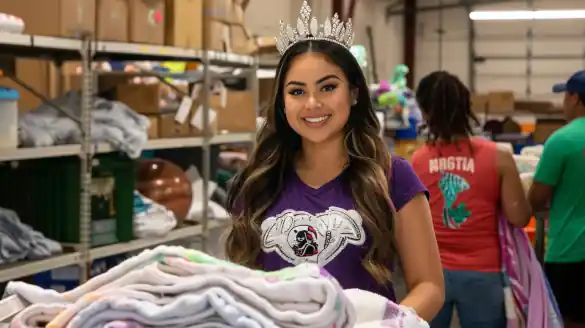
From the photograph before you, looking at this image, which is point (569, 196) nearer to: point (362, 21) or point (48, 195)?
point (48, 195)

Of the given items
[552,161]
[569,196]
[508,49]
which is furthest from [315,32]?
[508,49]

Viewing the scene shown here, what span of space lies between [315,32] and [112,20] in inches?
87.0

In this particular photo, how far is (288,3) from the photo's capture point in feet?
32.3

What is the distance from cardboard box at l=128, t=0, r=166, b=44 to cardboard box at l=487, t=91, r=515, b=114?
8352 millimetres

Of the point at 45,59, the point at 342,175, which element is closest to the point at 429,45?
the point at 45,59

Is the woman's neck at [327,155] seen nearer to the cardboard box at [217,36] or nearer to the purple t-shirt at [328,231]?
the purple t-shirt at [328,231]

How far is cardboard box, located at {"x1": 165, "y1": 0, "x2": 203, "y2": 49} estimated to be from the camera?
443 cm

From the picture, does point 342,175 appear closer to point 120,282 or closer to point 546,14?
point 120,282

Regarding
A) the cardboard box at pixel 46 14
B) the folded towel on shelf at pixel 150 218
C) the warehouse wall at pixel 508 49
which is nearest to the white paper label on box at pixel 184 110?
the folded towel on shelf at pixel 150 218

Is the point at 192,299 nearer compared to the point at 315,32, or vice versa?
the point at 192,299

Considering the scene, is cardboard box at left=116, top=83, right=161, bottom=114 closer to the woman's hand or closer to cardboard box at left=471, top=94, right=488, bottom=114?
the woman's hand

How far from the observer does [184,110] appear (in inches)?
181

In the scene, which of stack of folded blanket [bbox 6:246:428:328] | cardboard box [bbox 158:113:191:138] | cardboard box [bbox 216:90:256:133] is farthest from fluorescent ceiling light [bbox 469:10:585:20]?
stack of folded blanket [bbox 6:246:428:328]

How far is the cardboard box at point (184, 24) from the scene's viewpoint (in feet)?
14.5
